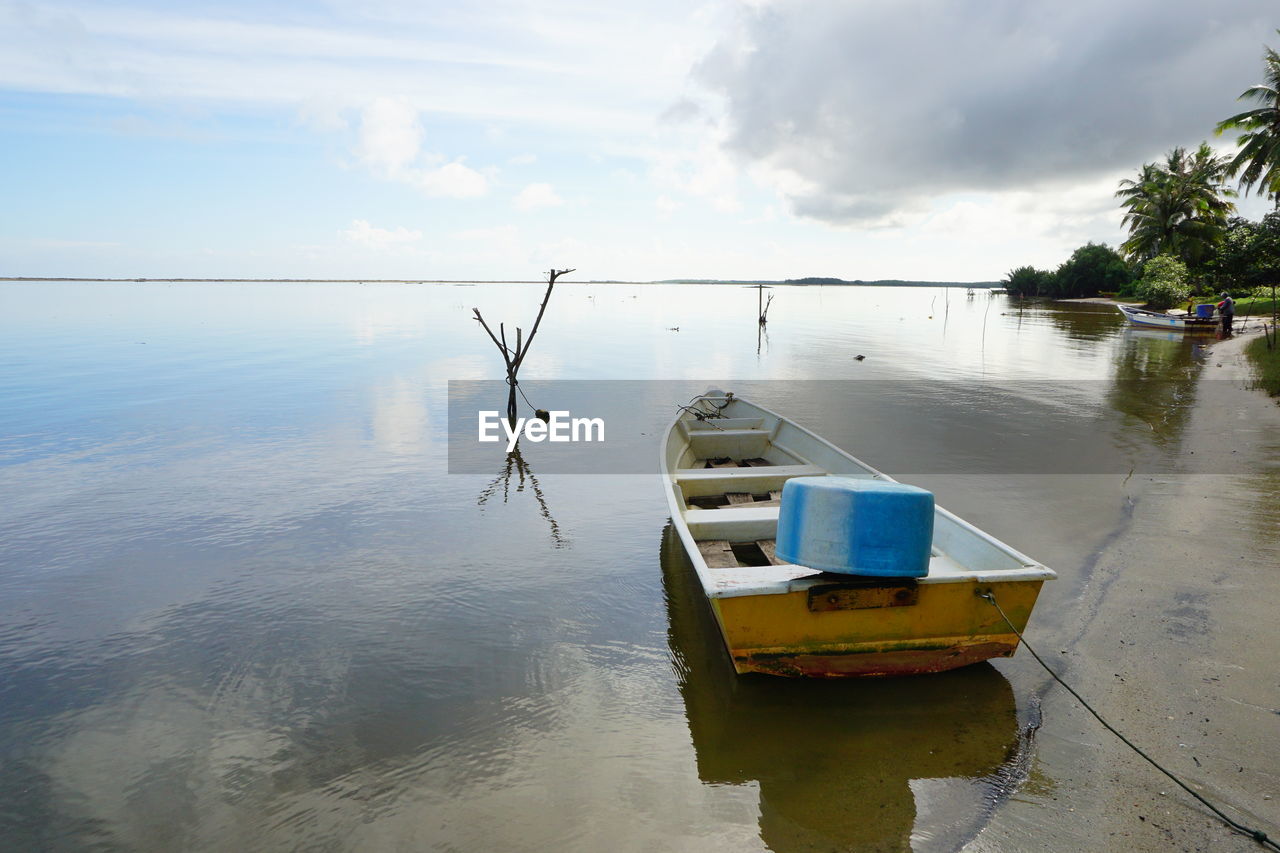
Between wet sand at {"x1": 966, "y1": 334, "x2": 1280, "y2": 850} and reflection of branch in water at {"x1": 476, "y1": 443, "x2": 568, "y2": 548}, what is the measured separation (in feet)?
19.9

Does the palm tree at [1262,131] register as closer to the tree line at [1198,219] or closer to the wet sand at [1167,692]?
the tree line at [1198,219]

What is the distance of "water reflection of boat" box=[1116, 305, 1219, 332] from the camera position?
35219 millimetres

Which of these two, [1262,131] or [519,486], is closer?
[519,486]

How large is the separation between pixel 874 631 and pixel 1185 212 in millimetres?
59681

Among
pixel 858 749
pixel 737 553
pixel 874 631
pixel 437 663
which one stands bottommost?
pixel 437 663

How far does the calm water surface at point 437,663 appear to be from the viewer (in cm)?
453

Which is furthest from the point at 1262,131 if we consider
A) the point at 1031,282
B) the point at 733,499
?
the point at 1031,282

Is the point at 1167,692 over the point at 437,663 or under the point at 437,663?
over

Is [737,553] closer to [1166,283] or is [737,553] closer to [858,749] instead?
[858,749]

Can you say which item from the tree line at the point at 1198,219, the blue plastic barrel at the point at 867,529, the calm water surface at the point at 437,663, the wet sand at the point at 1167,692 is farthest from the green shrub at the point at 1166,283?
the blue plastic barrel at the point at 867,529

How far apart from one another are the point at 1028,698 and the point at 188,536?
9.95 metres

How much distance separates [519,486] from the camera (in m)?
12.4

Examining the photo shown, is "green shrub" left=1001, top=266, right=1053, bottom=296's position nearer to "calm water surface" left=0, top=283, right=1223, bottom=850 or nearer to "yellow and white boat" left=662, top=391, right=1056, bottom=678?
"calm water surface" left=0, top=283, right=1223, bottom=850

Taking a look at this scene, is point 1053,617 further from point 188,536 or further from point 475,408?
point 475,408
